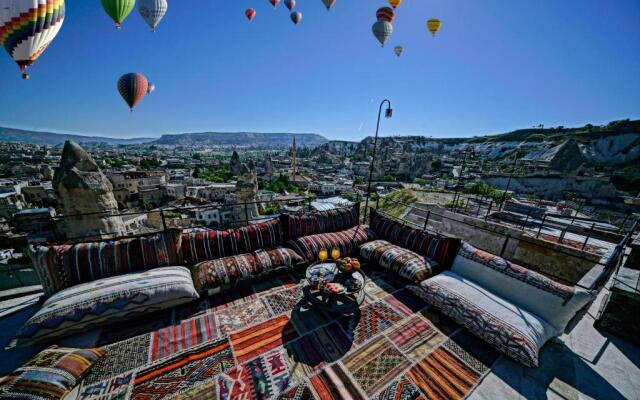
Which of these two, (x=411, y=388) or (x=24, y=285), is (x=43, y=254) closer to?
(x=24, y=285)

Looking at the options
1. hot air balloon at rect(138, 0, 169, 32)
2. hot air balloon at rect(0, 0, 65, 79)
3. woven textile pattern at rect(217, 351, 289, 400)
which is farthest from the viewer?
hot air balloon at rect(138, 0, 169, 32)

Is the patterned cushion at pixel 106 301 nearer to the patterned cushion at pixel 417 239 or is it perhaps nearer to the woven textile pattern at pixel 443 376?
the woven textile pattern at pixel 443 376

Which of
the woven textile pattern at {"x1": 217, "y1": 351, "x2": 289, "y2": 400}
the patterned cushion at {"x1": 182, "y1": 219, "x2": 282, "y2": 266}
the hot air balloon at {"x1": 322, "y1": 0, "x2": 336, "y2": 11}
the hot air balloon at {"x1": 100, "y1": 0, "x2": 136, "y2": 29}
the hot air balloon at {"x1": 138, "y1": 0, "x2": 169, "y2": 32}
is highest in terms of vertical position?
the hot air balloon at {"x1": 322, "y1": 0, "x2": 336, "y2": 11}

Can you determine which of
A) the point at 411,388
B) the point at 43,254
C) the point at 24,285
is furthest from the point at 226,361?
the point at 24,285

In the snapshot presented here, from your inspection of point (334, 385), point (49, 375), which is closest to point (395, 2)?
point (334, 385)

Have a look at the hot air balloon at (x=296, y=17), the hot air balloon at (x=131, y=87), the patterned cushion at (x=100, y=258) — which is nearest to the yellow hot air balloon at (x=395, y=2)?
the hot air balloon at (x=296, y=17)

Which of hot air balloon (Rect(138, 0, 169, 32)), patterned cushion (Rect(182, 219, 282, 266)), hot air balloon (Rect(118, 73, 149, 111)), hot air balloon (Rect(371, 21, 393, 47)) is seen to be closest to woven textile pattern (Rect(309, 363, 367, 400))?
patterned cushion (Rect(182, 219, 282, 266))

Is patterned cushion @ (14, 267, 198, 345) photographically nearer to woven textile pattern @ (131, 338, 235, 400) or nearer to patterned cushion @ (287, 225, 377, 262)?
woven textile pattern @ (131, 338, 235, 400)
